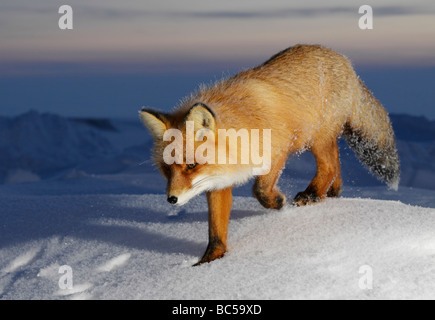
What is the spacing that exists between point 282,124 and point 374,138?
1.37m

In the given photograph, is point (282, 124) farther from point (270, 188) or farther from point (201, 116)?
point (201, 116)

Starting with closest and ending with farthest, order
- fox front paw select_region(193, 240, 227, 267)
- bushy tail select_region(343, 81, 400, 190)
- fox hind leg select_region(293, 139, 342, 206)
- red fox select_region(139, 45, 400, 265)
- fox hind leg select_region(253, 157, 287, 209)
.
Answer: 1. red fox select_region(139, 45, 400, 265)
2. fox front paw select_region(193, 240, 227, 267)
3. fox hind leg select_region(253, 157, 287, 209)
4. fox hind leg select_region(293, 139, 342, 206)
5. bushy tail select_region(343, 81, 400, 190)

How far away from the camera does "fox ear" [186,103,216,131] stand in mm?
3191

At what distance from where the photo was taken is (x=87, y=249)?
4230 mm

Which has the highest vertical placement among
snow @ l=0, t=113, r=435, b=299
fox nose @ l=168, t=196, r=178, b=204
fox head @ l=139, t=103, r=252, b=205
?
fox head @ l=139, t=103, r=252, b=205

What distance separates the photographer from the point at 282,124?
386cm

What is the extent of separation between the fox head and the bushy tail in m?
1.80

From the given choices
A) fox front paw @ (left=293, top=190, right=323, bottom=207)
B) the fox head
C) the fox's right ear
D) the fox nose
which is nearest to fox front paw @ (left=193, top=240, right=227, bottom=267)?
the fox head

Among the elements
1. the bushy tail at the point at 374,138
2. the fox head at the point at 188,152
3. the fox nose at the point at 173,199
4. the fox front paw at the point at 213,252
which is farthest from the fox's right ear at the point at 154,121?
the bushy tail at the point at 374,138

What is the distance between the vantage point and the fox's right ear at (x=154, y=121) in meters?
3.37

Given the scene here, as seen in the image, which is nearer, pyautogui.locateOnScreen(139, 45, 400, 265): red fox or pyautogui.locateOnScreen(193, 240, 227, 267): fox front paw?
pyautogui.locateOnScreen(139, 45, 400, 265): red fox

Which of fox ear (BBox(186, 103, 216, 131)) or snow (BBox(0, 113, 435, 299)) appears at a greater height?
fox ear (BBox(186, 103, 216, 131))

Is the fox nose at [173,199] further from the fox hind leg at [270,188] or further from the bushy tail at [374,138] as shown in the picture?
the bushy tail at [374,138]

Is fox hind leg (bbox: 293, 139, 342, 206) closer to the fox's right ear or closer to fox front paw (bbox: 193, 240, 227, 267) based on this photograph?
fox front paw (bbox: 193, 240, 227, 267)
